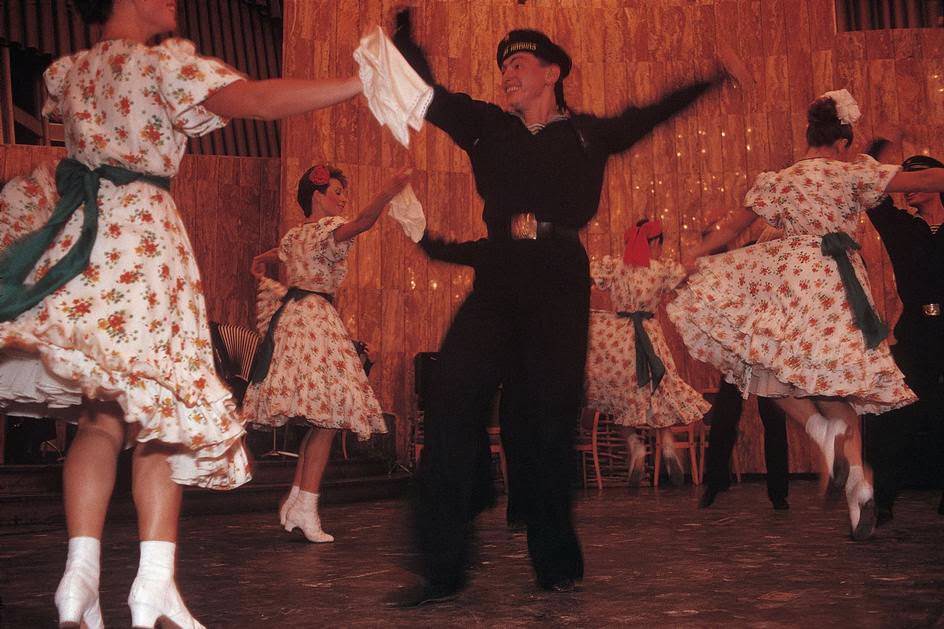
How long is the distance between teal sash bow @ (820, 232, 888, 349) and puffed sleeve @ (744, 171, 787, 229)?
0.80ft

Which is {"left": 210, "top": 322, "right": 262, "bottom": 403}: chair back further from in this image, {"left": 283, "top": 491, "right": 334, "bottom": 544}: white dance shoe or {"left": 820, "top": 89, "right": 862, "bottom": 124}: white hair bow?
{"left": 820, "top": 89, "right": 862, "bottom": 124}: white hair bow

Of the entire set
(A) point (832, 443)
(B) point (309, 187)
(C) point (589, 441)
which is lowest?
(C) point (589, 441)

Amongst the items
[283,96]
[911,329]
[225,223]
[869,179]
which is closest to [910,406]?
[911,329]

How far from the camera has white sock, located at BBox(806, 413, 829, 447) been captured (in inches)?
154

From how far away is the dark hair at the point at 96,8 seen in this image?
2.26 metres

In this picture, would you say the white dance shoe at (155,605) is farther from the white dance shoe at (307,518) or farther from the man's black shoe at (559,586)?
the white dance shoe at (307,518)

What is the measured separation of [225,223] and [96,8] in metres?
7.68

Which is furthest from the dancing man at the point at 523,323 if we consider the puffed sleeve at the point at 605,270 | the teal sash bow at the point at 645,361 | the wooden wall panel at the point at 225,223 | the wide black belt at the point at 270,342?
the wooden wall panel at the point at 225,223

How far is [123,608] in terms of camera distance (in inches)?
104

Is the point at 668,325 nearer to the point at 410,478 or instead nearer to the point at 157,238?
the point at 410,478

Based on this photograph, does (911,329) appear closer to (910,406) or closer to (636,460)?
(910,406)

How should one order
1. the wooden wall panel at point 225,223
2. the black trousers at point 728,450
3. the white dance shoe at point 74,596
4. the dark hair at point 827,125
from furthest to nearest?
the wooden wall panel at point 225,223, the black trousers at point 728,450, the dark hair at point 827,125, the white dance shoe at point 74,596

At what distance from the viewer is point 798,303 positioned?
400 cm

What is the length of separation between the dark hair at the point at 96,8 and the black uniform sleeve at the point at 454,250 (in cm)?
129
